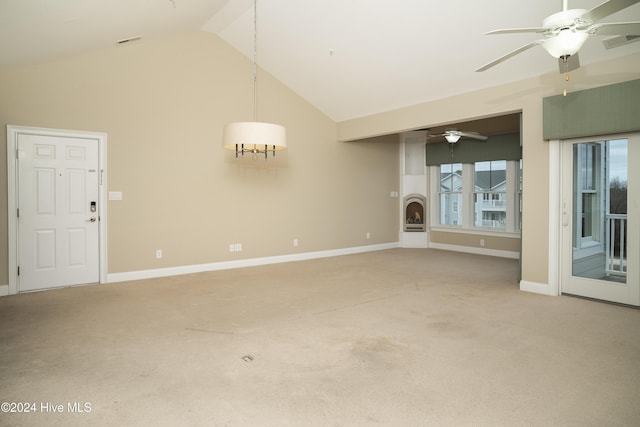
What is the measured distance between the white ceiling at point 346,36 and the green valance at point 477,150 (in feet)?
8.73

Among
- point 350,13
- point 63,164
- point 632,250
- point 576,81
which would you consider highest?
point 350,13

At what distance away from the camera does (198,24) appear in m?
5.79

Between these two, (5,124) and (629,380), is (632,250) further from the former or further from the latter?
(5,124)

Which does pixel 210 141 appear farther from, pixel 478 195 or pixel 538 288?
pixel 478 195

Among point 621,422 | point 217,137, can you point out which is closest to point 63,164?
point 217,137

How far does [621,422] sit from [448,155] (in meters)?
7.23

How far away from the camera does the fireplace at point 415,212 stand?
30.2ft

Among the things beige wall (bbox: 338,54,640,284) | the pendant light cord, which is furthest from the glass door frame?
the pendant light cord

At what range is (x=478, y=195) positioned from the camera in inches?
339

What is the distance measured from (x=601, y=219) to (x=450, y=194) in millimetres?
4613

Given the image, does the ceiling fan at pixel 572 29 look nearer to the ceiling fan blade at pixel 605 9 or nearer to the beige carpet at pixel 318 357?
the ceiling fan blade at pixel 605 9

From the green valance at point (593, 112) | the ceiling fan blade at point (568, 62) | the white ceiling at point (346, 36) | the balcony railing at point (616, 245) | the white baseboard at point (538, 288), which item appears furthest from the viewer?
the white baseboard at point (538, 288)

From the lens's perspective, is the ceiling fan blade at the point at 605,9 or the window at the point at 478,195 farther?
the window at the point at 478,195

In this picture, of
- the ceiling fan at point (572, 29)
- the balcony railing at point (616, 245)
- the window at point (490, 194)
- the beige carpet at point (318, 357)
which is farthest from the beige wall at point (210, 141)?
the window at point (490, 194)
